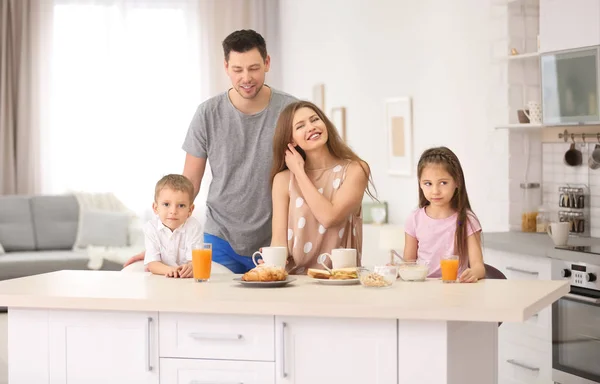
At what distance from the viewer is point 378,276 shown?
2.66m

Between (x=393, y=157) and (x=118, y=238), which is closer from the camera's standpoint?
(x=393, y=157)

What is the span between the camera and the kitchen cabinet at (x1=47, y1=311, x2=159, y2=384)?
2.61 m

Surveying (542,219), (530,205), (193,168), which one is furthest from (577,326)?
(193,168)

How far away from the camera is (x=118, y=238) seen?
7.73 metres

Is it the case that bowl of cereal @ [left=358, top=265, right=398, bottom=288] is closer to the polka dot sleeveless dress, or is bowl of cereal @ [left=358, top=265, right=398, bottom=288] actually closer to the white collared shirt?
the polka dot sleeveless dress

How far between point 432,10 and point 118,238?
3487 mm

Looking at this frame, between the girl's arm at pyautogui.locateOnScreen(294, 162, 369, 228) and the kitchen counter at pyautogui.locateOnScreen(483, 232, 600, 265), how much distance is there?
1312 millimetres

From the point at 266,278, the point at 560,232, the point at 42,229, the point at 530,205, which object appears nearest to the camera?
Result: the point at 266,278

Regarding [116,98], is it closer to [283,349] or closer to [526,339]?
[526,339]

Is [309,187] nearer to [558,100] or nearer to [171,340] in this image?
[171,340]

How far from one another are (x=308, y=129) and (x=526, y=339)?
75.1 inches

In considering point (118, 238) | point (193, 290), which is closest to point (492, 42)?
point (193, 290)

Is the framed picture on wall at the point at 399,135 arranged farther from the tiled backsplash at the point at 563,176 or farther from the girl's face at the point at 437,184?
the girl's face at the point at 437,184

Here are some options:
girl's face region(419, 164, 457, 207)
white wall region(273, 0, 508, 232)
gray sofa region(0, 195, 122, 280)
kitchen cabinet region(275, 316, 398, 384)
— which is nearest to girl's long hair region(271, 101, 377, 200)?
girl's face region(419, 164, 457, 207)
